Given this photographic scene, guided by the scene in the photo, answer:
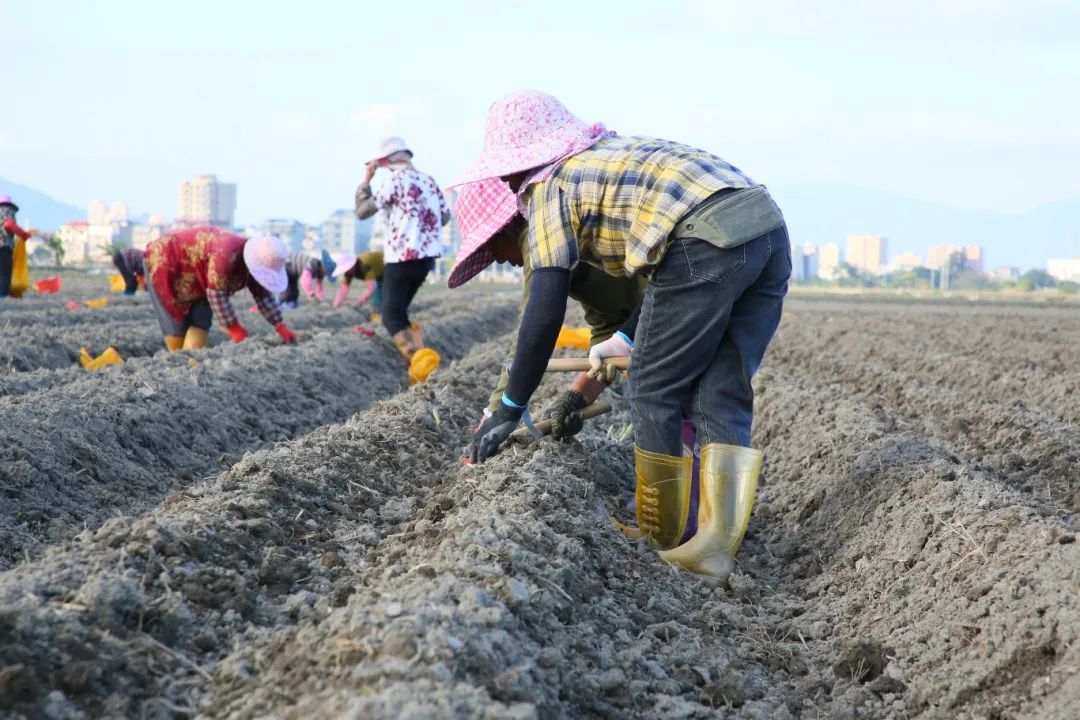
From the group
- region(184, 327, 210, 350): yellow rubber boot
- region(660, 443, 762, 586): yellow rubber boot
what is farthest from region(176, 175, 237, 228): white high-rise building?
region(660, 443, 762, 586): yellow rubber boot

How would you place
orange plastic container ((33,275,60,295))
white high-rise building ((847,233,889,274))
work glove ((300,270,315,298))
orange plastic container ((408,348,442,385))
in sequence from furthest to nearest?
1. white high-rise building ((847,233,889,274))
2. orange plastic container ((33,275,60,295))
3. work glove ((300,270,315,298))
4. orange plastic container ((408,348,442,385))

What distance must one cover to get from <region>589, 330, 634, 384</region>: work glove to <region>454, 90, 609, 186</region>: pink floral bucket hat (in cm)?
86

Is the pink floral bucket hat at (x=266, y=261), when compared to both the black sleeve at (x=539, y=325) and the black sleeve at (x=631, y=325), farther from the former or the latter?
the black sleeve at (x=539, y=325)

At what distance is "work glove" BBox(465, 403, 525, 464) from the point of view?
12.7 ft

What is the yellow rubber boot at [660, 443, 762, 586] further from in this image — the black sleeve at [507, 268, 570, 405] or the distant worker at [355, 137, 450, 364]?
the distant worker at [355, 137, 450, 364]

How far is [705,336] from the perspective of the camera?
3.59m

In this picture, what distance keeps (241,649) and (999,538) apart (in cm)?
231

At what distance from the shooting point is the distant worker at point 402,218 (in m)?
8.29

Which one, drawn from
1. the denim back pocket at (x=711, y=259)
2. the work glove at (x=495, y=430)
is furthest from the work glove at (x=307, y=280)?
the denim back pocket at (x=711, y=259)

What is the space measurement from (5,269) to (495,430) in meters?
12.8

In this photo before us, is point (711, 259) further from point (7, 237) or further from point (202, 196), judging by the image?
point (202, 196)

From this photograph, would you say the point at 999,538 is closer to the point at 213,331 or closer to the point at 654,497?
the point at 654,497

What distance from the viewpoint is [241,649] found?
8.71ft

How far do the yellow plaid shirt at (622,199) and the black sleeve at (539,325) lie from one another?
0.16 ft
